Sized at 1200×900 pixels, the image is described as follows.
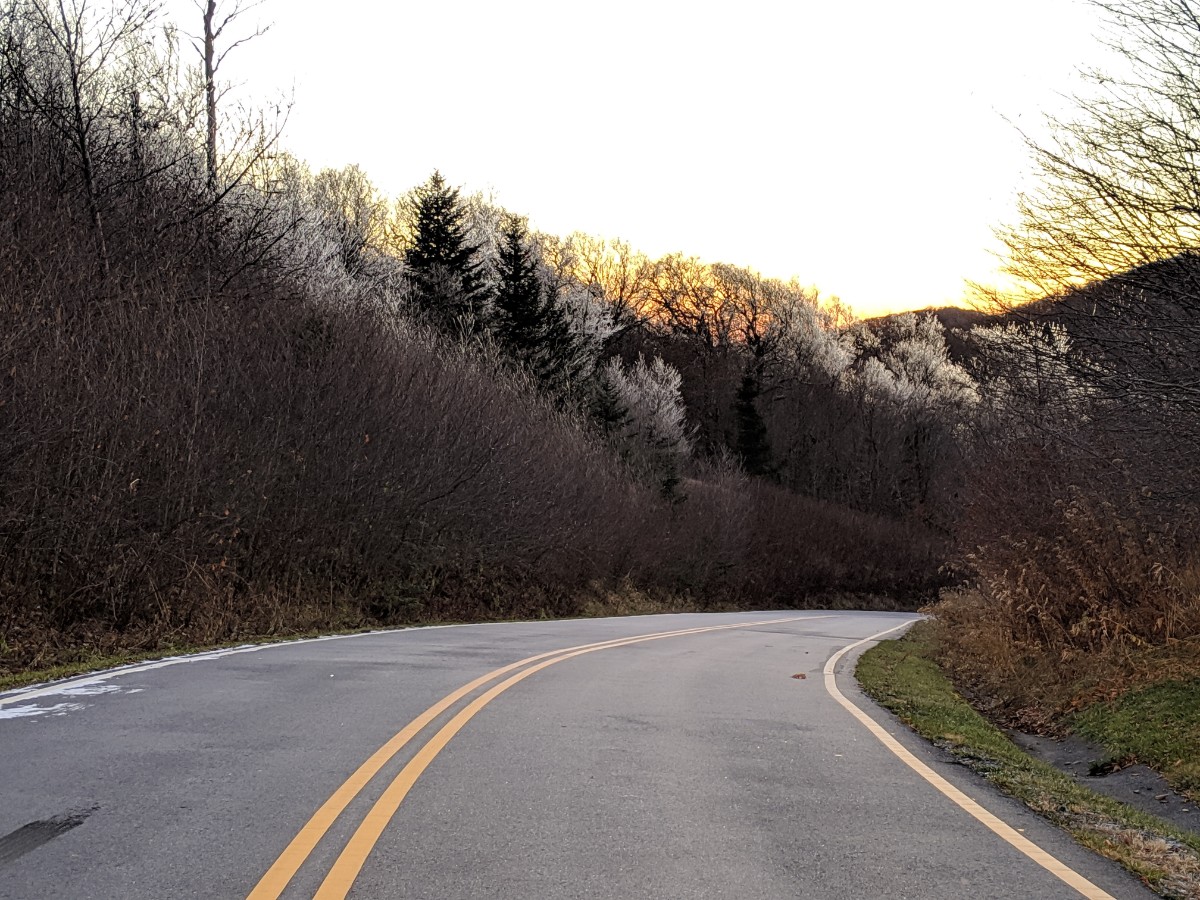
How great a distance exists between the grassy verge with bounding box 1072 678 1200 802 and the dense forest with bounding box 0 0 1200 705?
1571 millimetres

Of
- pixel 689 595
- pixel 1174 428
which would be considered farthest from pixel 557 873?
pixel 689 595

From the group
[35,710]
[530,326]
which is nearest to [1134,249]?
[35,710]

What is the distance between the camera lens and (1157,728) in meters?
9.81

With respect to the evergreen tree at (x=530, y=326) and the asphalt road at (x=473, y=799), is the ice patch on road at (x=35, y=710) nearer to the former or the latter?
the asphalt road at (x=473, y=799)

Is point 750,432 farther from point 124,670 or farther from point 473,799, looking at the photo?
point 473,799

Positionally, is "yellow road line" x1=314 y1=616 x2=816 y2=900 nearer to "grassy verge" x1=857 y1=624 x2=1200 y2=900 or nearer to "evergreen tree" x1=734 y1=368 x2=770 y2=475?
"grassy verge" x1=857 y1=624 x2=1200 y2=900

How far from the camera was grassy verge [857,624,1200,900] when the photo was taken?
5.30 metres

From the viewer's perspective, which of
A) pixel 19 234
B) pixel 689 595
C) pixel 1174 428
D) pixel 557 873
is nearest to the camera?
pixel 557 873

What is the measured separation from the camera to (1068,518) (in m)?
14.0

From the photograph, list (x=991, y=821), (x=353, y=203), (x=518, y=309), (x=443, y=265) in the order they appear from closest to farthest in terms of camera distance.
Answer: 1. (x=991, y=821)
2. (x=518, y=309)
3. (x=443, y=265)
4. (x=353, y=203)

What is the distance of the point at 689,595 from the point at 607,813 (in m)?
37.4

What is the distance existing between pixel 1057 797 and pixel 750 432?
6370cm

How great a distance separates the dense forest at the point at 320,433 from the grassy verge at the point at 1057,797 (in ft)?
10.4

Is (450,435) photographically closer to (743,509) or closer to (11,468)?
(11,468)
